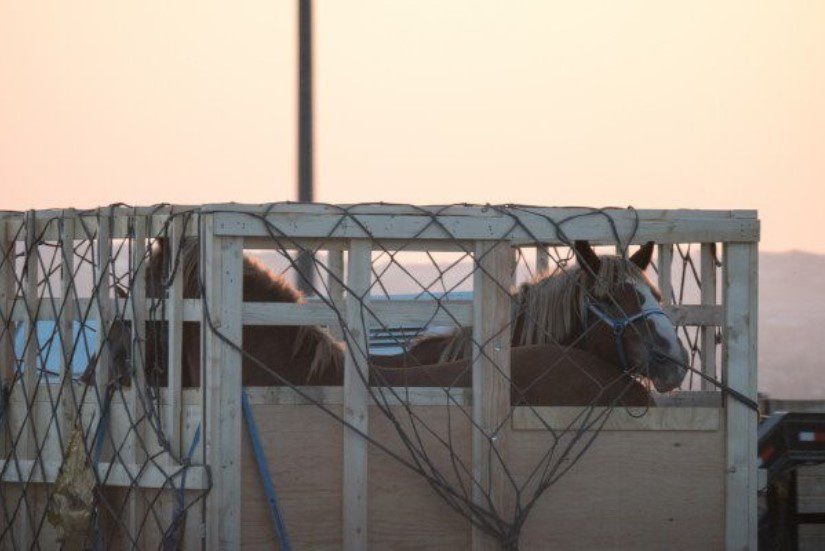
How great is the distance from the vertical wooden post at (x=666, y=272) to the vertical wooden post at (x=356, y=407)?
242 cm

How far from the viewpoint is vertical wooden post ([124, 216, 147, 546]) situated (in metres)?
6.17

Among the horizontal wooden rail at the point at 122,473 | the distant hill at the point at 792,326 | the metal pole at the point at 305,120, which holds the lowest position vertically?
the distant hill at the point at 792,326

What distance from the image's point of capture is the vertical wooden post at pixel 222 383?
5883 mm

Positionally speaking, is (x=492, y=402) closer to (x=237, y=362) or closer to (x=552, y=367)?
(x=552, y=367)

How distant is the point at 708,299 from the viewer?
7453mm

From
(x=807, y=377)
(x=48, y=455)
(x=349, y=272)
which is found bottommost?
(x=807, y=377)

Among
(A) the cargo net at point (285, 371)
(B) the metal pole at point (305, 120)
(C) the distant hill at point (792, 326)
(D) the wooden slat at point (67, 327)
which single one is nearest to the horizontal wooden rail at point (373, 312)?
(A) the cargo net at point (285, 371)

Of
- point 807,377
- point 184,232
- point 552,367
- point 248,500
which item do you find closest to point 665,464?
point 552,367

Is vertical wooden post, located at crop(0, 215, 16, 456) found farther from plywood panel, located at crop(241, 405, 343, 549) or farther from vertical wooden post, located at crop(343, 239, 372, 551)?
vertical wooden post, located at crop(343, 239, 372, 551)

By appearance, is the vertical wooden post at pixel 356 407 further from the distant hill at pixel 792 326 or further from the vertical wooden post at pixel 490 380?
the distant hill at pixel 792 326

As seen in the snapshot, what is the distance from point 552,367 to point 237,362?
4.97 feet

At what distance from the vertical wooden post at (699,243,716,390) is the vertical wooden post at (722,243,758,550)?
2.15ft

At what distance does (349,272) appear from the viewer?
19.9ft

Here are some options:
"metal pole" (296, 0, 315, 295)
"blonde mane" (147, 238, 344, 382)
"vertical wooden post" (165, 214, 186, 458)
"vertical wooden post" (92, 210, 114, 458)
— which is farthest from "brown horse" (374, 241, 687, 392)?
"metal pole" (296, 0, 315, 295)
